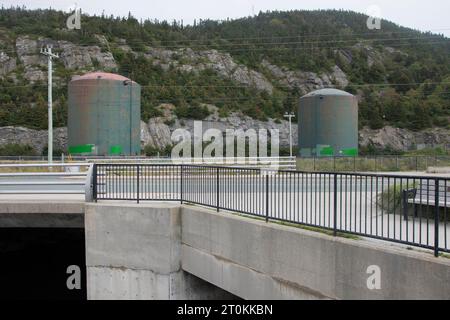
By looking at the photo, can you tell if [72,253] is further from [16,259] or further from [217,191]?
[217,191]

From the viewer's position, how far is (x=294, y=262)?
7.24 metres

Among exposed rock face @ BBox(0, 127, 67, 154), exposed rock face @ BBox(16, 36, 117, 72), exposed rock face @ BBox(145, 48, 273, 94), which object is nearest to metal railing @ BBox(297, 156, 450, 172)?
exposed rock face @ BBox(0, 127, 67, 154)

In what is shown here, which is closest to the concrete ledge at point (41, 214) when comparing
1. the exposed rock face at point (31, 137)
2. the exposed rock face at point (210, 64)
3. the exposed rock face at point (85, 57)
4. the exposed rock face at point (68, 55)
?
the exposed rock face at point (31, 137)

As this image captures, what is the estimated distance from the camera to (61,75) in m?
94.0

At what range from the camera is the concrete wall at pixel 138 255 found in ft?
32.0

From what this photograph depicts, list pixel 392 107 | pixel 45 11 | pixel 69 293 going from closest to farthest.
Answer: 1. pixel 69 293
2. pixel 392 107
3. pixel 45 11

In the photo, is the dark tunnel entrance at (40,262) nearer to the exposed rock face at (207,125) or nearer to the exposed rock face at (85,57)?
the exposed rock face at (207,125)

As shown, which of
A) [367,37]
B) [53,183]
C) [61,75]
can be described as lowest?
[53,183]

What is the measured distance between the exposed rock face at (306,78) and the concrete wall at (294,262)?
106 meters

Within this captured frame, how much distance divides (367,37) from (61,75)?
101 meters

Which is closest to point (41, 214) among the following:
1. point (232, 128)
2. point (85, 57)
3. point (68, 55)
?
point (232, 128)

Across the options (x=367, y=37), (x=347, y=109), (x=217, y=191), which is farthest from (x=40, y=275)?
(x=367, y=37)

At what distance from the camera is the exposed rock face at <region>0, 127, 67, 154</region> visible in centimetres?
7538

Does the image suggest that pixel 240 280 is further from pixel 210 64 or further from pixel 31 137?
pixel 210 64
